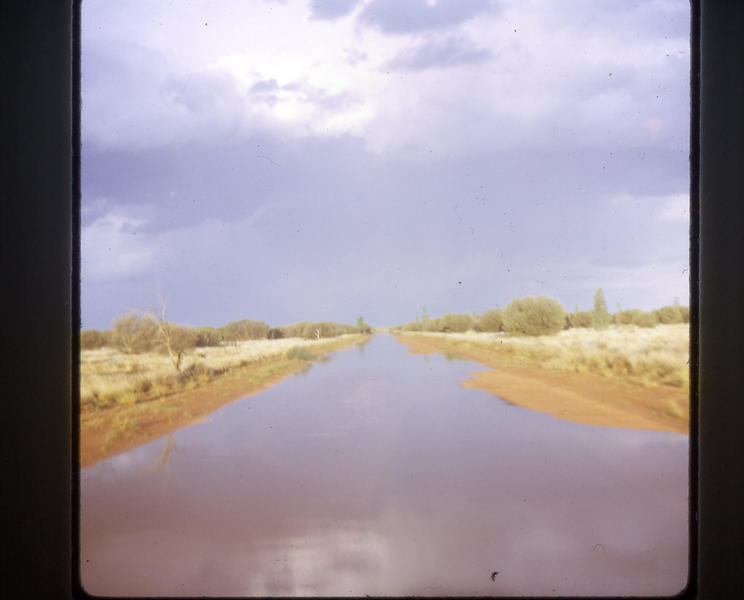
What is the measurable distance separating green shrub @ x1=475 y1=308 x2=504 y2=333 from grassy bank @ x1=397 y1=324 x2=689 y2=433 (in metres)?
5.37

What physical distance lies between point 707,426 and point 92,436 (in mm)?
4567

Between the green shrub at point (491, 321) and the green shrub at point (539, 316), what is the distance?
3.73 metres

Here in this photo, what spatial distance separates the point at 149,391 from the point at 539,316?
30.1 feet

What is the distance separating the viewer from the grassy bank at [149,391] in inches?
163

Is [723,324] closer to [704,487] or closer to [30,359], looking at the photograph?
[704,487]

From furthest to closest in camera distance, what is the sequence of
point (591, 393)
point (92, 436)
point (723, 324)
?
point (591, 393) < point (92, 436) < point (723, 324)

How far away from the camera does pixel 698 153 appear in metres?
1.38

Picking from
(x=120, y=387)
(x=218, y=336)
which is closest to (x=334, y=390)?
(x=120, y=387)

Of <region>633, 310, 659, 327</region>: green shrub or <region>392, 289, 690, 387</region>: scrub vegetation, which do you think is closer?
<region>392, 289, 690, 387</region>: scrub vegetation

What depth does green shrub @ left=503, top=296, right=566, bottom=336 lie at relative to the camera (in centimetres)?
1156

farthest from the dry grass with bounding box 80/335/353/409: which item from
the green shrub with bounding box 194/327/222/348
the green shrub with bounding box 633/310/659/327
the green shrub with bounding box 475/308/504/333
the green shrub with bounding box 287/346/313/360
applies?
the green shrub with bounding box 633/310/659/327

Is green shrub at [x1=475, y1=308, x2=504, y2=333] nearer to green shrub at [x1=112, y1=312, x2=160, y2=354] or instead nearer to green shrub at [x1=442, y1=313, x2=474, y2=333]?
green shrub at [x1=442, y1=313, x2=474, y2=333]

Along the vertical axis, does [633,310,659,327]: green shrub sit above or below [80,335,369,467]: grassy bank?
above

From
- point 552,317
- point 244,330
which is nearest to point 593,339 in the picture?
point 552,317
